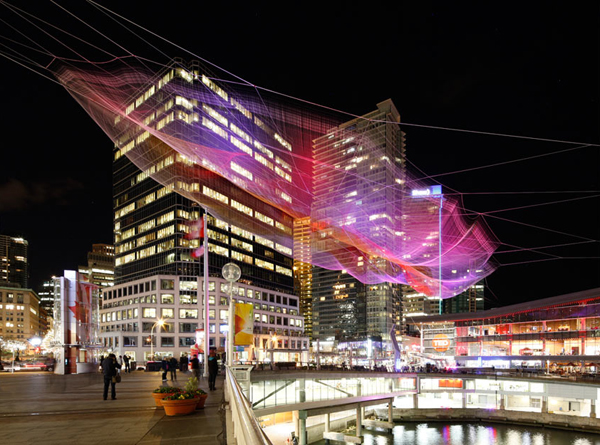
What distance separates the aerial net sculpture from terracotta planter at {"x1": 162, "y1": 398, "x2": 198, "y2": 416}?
54.9 feet

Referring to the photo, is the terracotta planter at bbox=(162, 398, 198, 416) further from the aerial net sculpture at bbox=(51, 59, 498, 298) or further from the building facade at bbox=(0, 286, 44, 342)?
the building facade at bbox=(0, 286, 44, 342)

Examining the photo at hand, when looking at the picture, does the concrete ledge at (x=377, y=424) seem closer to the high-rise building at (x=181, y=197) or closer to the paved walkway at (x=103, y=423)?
the paved walkway at (x=103, y=423)

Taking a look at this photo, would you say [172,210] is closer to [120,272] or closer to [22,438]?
[120,272]

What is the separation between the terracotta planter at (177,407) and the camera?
12.5 m

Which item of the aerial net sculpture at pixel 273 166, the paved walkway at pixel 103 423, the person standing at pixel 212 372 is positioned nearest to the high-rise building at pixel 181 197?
the aerial net sculpture at pixel 273 166

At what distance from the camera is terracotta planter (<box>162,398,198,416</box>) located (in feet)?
41.0

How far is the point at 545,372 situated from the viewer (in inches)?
2203

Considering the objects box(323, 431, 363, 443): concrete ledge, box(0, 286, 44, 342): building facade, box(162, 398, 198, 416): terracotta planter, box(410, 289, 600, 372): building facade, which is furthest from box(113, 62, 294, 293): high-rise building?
box(162, 398, 198, 416): terracotta planter

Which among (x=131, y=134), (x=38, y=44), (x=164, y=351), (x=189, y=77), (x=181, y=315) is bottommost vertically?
(x=164, y=351)

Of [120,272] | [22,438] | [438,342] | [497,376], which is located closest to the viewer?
[22,438]

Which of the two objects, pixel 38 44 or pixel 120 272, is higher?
pixel 38 44

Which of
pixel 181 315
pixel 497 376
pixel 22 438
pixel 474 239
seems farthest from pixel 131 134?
pixel 22 438

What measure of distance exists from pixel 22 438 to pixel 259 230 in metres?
117

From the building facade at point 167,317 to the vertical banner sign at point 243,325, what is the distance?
70893mm
